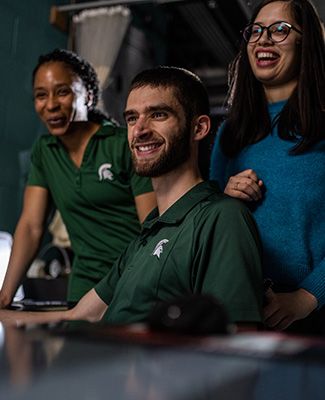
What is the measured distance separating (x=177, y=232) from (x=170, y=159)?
19 cm

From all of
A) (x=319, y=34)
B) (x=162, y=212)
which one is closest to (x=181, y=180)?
(x=162, y=212)

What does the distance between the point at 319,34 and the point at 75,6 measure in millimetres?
2513

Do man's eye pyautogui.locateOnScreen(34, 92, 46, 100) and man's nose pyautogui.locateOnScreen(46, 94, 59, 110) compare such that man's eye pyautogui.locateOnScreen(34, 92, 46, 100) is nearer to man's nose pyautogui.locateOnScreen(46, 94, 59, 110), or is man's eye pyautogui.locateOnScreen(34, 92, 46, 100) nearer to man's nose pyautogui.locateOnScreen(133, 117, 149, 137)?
man's nose pyautogui.locateOnScreen(46, 94, 59, 110)

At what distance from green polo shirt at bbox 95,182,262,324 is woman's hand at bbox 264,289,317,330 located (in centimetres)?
12

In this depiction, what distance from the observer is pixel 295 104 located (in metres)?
1.24

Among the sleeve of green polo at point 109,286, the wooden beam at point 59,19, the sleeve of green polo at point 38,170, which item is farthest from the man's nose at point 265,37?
the wooden beam at point 59,19

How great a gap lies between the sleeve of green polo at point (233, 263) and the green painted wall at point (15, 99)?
88.6 inches

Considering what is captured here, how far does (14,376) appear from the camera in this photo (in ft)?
1.26

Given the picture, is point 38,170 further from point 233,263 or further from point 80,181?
point 233,263

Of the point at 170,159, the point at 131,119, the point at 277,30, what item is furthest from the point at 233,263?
the point at 277,30

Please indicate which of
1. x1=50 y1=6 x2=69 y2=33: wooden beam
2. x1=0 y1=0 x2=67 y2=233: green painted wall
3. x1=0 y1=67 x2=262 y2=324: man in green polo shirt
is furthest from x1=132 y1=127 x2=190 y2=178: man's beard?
x1=50 y1=6 x2=69 y2=33: wooden beam

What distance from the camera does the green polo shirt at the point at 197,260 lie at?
35.9 inches

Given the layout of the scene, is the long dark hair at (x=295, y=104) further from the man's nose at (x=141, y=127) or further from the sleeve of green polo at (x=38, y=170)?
the sleeve of green polo at (x=38, y=170)

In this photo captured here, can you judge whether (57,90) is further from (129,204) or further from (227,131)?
(227,131)
